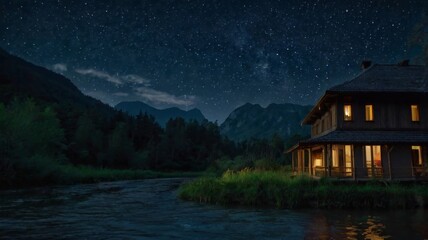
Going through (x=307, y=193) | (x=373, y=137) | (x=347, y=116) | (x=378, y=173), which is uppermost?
(x=347, y=116)

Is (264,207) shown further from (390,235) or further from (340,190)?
(390,235)

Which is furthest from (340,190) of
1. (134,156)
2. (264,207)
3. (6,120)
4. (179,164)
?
Answer: (179,164)

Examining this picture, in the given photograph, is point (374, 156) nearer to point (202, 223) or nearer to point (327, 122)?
point (327, 122)

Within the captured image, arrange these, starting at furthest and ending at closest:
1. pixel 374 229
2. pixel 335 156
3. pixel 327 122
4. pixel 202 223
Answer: pixel 327 122, pixel 335 156, pixel 202 223, pixel 374 229

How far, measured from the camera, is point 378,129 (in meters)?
27.7

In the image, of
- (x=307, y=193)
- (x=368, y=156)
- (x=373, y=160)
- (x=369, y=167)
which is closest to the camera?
(x=307, y=193)

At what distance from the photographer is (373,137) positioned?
26031 mm

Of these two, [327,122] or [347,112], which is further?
[327,122]

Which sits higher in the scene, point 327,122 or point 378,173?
point 327,122

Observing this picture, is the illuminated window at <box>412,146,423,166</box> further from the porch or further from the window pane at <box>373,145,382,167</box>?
the window pane at <box>373,145,382,167</box>

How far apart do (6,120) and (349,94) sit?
32.8m

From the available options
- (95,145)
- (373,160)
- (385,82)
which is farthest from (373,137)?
(95,145)

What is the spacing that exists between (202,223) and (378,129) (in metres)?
17.4

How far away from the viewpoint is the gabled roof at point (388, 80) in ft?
89.8
